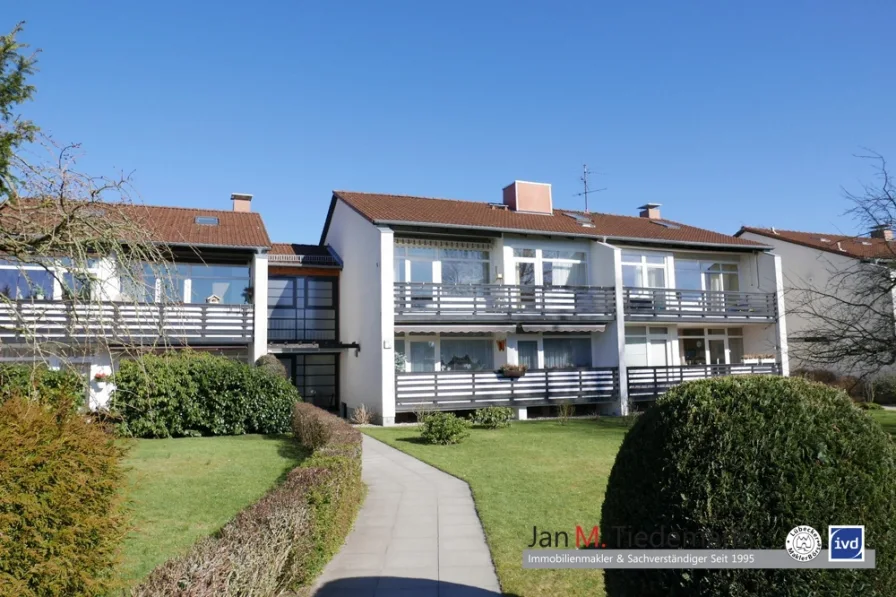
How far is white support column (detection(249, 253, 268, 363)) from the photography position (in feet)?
66.8

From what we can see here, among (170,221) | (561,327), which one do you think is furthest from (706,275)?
(170,221)

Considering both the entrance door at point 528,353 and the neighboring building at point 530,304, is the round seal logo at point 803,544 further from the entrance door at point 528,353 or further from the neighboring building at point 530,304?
the entrance door at point 528,353

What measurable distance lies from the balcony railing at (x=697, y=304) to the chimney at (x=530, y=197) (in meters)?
5.82

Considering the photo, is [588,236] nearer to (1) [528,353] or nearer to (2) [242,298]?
(1) [528,353]

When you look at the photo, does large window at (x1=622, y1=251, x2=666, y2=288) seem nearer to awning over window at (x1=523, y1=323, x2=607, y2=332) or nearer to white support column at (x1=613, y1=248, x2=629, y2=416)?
white support column at (x1=613, y1=248, x2=629, y2=416)

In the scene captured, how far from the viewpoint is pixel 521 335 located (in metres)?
23.5

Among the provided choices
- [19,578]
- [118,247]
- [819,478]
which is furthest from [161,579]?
[819,478]

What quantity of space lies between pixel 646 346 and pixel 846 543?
23828 mm

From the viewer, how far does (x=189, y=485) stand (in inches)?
394

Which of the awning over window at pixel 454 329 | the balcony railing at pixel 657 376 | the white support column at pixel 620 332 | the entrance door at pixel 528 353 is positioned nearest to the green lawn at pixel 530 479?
the awning over window at pixel 454 329

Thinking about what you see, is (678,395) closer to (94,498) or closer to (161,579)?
(161,579)

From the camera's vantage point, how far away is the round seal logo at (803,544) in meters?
3.17

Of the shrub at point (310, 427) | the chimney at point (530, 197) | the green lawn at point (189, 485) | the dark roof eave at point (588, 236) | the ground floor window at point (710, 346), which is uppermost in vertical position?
the chimney at point (530, 197)

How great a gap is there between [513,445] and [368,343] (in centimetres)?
819
